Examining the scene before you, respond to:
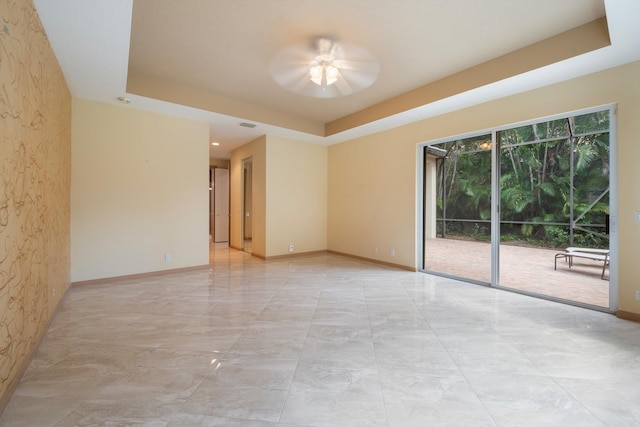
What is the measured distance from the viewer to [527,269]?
16.0 ft

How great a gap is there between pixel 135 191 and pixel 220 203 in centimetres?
442

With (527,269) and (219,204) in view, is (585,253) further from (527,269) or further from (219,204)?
(219,204)

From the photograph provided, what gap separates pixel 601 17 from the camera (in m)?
2.52

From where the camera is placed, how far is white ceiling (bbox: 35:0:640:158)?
2.35 m

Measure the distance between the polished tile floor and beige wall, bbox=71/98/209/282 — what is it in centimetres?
79

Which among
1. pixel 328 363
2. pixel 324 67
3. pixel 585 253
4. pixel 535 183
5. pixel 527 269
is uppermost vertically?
pixel 324 67

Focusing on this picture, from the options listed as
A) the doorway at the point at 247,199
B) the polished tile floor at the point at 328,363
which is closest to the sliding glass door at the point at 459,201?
the polished tile floor at the point at 328,363

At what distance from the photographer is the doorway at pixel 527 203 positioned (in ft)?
12.5

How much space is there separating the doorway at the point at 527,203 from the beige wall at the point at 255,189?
3248mm

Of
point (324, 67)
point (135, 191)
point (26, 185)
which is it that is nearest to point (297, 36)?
point (324, 67)

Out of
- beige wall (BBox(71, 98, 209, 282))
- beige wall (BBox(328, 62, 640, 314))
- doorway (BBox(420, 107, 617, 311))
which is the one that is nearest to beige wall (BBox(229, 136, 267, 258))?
beige wall (BBox(71, 98, 209, 282))

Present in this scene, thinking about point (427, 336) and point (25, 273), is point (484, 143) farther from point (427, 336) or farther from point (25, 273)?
point (25, 273)

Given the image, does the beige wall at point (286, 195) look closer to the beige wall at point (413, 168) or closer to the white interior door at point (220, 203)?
the beige wall at point (413, 168)

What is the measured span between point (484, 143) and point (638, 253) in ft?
7.50
